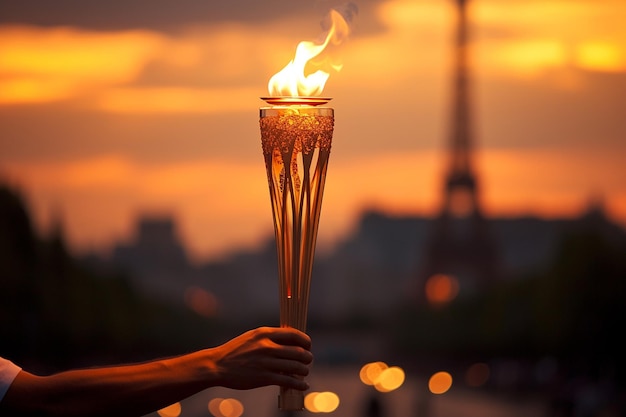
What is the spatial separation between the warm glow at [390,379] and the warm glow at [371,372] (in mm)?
414

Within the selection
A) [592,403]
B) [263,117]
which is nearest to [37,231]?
[592,403]

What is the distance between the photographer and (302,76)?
510cm

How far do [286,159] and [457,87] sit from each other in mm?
50860

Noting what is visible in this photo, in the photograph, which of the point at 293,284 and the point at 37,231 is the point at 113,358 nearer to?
the point at 37,231

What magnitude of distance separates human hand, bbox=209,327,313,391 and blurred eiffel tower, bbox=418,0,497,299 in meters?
49.8

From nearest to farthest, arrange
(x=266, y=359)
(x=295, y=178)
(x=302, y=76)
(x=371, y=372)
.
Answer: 1. (x=266, y=359)
2. (x=295, y=178)
3. (x=302, y=76)
4. (x=371, y=372)

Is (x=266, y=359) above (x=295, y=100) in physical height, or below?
below

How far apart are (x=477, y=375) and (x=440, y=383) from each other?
72.6 inches

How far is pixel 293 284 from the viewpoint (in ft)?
15.9

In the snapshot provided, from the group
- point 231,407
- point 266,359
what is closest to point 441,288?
point 231,407

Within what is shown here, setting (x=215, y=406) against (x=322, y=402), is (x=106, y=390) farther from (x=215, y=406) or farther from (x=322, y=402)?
(x=322, y=402)

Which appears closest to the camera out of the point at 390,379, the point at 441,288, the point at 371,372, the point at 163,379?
the point at 163,379

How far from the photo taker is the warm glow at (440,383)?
73375 millimetres

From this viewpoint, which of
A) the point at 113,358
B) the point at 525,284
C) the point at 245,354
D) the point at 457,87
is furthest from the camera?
the point at 525,284
